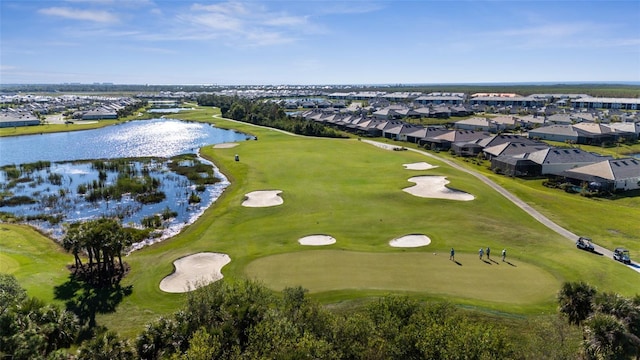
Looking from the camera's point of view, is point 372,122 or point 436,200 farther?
point 372,122

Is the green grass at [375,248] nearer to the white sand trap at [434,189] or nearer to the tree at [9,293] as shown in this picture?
the white sand trap at [434,189]

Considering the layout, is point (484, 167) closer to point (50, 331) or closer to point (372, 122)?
point (372, 122)

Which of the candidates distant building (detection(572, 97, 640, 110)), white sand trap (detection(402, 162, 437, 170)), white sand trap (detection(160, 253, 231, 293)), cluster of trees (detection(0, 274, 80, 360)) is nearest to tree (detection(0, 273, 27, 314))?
cluster of trees (detection(0, 274, 80, 360))

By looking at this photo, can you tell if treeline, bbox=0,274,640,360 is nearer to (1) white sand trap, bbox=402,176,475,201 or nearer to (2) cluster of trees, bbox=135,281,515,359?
(2) cluster of trees, bbox=135,281,515,359

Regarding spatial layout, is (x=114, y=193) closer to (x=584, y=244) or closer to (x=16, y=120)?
(x=584, y=244)

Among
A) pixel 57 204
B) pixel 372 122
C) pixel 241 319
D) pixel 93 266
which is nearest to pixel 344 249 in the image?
pixel 241 319

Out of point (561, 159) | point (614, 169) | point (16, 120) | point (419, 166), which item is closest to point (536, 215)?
point (614, 169)
